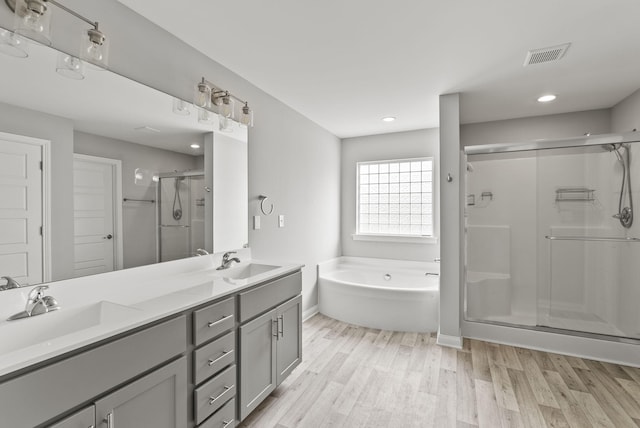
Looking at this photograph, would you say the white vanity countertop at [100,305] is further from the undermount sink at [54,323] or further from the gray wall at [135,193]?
the gray wall at [135,193]

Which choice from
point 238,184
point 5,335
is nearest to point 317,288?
point 238,184

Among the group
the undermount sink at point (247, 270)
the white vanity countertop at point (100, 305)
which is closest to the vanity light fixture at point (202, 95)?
the white vanity countertop at point (100, 305)

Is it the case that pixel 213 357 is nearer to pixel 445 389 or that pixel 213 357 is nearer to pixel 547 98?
pixel 445 389

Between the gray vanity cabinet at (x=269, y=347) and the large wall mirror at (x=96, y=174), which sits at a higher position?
the large wall mirror at (x=96, y=174)

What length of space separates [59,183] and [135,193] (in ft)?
1.21

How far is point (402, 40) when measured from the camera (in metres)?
1.99

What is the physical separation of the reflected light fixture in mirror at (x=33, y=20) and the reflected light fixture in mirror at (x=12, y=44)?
70 mm

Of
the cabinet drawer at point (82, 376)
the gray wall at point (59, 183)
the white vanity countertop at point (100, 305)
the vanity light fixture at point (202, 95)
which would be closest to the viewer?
the cabinet drawer at point (82, 376)

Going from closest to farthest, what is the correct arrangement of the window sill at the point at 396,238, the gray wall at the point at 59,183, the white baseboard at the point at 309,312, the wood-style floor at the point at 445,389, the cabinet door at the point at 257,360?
1. the gray wall at the point at 59,183
2. the cabinet door at the point at 257,360
3. the wood-style floor at the point at 445,389
4. the white baseboard at the point at 309,312
5. the window sill at the point at 396,238

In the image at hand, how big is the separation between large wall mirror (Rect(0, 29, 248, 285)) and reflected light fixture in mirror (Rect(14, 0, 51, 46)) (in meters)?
0.13

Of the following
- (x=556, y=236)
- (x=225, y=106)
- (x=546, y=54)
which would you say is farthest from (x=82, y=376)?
(x=556, y=236)

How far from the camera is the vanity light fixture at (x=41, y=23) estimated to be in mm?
1193

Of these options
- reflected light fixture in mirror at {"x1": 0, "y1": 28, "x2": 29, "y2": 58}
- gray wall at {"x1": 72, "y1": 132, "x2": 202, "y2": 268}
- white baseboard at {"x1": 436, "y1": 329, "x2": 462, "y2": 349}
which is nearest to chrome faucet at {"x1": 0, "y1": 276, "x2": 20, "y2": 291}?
gray wall at {"x1": 72, "y1": 132, "x2": 202, "y2": 268}

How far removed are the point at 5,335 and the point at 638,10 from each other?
3.41m
